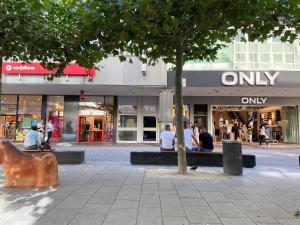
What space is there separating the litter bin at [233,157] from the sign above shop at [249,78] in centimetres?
1286

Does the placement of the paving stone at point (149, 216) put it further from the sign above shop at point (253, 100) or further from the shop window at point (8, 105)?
the shop window at point (8, 105)

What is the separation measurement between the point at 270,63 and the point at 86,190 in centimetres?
1910

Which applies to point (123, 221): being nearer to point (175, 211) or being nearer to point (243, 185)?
point (175, 211)

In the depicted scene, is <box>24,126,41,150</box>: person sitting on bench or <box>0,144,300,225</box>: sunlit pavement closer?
<box>0,144,300,225</box>: sunlit pavement

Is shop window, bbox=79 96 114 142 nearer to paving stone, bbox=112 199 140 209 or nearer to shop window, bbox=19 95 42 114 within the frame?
shop window, bbox=19 95 42 114

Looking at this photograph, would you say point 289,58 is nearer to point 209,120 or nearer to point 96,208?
point 209,120

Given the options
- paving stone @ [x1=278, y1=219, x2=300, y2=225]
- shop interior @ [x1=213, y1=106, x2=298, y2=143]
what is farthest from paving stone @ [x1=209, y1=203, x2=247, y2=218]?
shop interior @ [x1=213, y1=106, x2=298, y2=143]

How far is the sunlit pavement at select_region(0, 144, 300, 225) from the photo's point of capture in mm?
5184

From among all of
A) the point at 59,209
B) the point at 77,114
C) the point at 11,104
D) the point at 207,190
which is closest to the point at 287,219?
the point at 207,190

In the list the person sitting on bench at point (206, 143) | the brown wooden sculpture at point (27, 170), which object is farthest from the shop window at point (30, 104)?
the brown wooden sculpture at point (27, 170)

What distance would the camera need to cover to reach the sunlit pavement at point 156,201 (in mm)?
5184

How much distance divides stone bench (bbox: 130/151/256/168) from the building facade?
9.83 m

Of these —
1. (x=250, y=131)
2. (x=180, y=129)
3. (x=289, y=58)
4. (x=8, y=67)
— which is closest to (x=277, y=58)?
(x=289, y=58)

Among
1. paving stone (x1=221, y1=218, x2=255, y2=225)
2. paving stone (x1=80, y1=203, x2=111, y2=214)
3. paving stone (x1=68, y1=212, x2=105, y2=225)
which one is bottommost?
paving stone (x1=221, y1=218, x2=255, y2=225)
